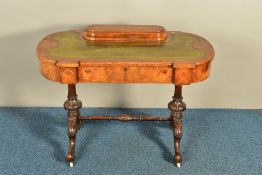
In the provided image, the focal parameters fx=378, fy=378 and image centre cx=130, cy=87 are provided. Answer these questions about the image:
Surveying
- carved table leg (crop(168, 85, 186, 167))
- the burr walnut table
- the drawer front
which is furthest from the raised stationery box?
carved table leg (crop(168, 85, 186, 167))

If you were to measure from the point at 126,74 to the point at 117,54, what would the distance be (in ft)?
0.48

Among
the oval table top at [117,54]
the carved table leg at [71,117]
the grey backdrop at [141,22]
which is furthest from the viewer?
the grey backdrop at [141,22]

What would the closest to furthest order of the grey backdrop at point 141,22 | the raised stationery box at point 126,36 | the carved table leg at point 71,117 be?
the raised stationery box at point 126,36, the carved table leg at point 71,117, the grey backdrop at point 141,22

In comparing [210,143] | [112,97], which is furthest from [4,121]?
[210,143]

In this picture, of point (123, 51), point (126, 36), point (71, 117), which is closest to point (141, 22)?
point (126, 36)

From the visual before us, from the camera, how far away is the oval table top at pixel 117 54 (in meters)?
2.24

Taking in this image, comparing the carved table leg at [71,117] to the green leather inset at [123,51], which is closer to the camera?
the green leather inset at [123,51]

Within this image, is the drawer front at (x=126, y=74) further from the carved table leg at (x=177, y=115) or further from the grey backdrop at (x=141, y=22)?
the grey backdrop at (x=141, y=22)

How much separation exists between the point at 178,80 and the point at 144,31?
0.45 meters

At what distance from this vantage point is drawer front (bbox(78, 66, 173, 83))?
89.1 inches

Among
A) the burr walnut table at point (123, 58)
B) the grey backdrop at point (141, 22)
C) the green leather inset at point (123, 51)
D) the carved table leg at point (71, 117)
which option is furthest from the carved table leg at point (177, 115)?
the carved table leg at point (71, 117)

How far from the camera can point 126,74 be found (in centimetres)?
229

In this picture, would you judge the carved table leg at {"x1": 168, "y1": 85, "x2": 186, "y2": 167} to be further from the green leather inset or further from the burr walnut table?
the green leather inset

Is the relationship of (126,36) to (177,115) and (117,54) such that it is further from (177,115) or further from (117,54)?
(177,115)
